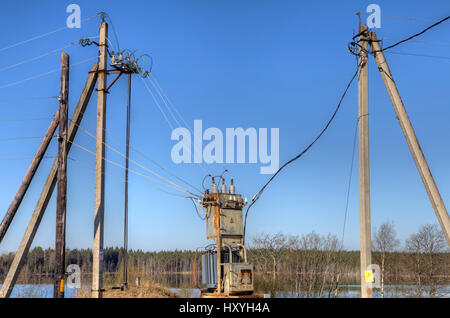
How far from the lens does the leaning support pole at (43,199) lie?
21109 mm

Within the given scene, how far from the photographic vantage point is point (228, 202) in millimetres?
22156

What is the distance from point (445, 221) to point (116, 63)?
15063 mm

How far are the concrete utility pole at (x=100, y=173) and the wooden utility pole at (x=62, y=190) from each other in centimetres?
135

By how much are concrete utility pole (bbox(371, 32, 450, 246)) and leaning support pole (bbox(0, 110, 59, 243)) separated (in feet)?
46.4

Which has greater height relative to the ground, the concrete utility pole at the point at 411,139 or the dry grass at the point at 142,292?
the concrete utility pole at the point at 411,139

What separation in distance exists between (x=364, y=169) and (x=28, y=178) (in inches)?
581

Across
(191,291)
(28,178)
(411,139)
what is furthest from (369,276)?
(191,291)

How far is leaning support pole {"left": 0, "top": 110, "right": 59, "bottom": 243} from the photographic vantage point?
21469mm

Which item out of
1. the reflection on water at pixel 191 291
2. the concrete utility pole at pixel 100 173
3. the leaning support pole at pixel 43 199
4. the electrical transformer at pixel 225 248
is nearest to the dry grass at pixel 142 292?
the reflection on water at pixel 191 291

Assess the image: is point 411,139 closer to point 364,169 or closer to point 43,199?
point 364,169

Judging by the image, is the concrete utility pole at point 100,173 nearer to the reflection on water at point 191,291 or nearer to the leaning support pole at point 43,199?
the leaning support pole at point 43,199
